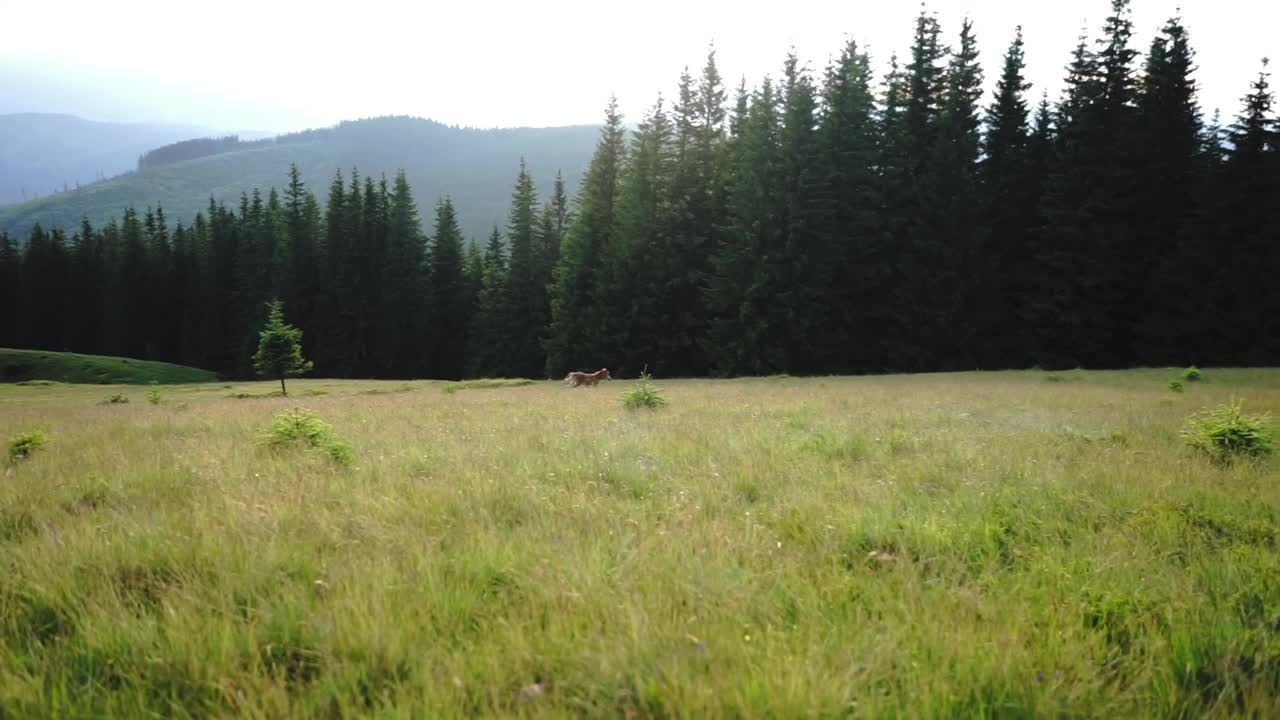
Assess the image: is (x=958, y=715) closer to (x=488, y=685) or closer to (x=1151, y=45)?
(x=488, y=685)

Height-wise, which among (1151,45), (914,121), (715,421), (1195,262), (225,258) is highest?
(1151,45)

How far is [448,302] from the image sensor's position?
A: 205ft

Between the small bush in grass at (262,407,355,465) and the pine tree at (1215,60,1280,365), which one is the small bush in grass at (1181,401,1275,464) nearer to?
the small bush in grass at (262,407,355,465)

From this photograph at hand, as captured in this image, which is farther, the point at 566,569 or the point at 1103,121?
the point at 1103,121

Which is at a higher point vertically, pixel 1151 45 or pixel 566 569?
pixel 1151 45

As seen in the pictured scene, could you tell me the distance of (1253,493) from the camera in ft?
16.5

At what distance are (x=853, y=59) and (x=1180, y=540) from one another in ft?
140

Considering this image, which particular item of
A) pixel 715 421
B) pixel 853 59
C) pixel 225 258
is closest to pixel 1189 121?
pixel 853 59

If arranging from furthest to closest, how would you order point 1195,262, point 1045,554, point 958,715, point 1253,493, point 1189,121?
point 1189,121, point 1195,262, point 1253,493, point 1045,554, point 958,715

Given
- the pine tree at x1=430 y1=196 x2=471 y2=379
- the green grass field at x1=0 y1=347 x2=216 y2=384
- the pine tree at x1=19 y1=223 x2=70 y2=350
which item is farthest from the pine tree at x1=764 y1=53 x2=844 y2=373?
the pine tree at x1=19 y1=223 x2=70 y2=350

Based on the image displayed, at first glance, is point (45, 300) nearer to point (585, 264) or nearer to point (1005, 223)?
point (585, 264)

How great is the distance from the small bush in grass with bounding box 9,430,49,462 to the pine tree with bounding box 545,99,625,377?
34.4 metres

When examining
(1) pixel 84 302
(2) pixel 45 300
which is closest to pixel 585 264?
(1) pixel 84 302

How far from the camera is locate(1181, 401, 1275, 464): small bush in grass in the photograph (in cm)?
657
